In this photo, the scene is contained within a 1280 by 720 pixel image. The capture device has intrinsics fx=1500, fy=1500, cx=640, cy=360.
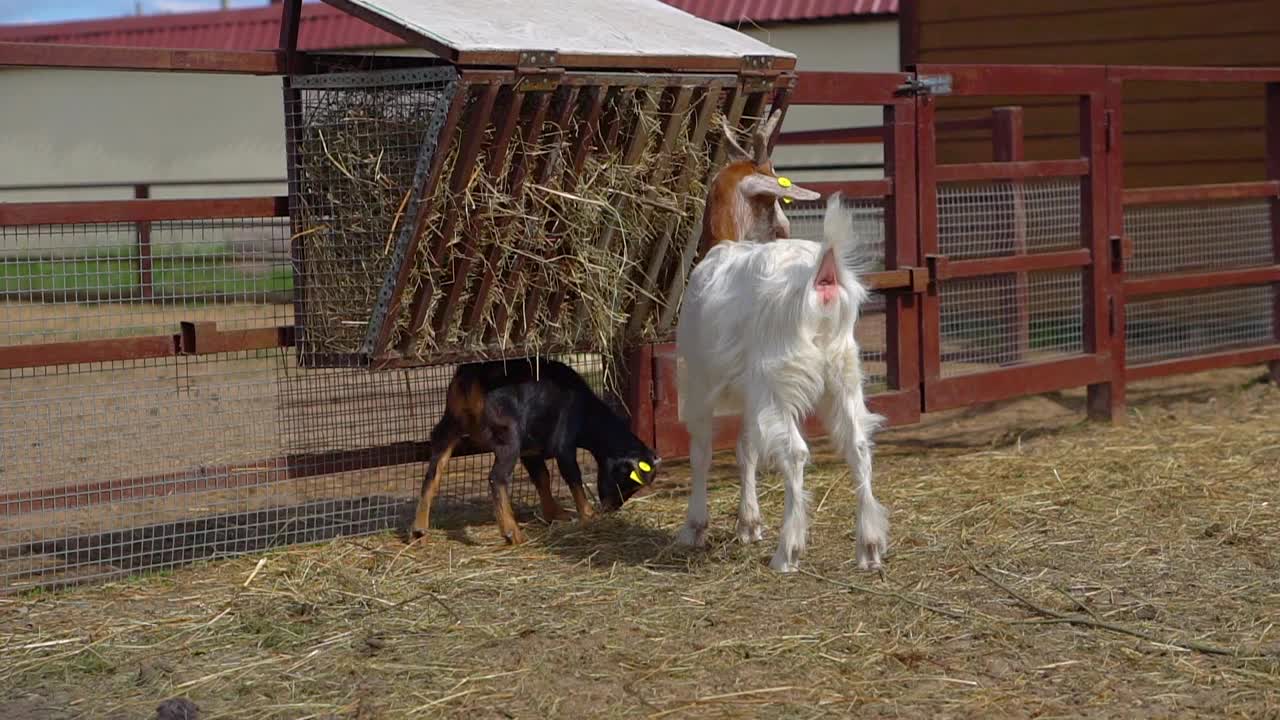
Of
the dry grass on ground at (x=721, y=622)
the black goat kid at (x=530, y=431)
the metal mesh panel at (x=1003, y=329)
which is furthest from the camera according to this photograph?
the metal mesh panel at (x=1003, y=329)

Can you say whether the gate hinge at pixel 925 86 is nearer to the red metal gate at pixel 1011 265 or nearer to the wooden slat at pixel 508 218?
the red metal gate at pixel 1011 265

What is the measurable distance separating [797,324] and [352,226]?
1.91m

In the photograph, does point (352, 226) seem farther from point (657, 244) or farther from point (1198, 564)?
point (1198, 564)

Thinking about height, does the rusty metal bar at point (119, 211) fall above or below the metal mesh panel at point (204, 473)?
above

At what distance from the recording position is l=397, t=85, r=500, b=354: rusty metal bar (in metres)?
5.80

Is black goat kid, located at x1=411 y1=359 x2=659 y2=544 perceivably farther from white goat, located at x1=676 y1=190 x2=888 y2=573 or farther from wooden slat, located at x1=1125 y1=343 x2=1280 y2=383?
wooden slat, located at x1=1125 y1=343 x2=1280 y2=383

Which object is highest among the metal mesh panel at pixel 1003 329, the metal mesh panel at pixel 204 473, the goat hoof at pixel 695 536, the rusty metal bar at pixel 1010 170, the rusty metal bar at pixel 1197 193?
the rusty metal bar at pixel 1010 170

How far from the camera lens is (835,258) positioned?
5.51 m

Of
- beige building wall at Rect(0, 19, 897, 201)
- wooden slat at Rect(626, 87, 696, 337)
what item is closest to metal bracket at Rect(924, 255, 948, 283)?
wooden slat at Rect(626, 87, 696, 337)

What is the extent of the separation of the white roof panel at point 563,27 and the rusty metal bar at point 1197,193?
362 cm

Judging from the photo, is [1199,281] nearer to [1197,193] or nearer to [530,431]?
[1197,193]

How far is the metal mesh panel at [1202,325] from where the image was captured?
10461 millimetres

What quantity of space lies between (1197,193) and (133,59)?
6882mm

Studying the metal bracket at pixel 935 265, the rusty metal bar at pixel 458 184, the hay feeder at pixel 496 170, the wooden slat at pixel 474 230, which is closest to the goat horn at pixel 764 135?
the hay feeder at pixel 496 170
